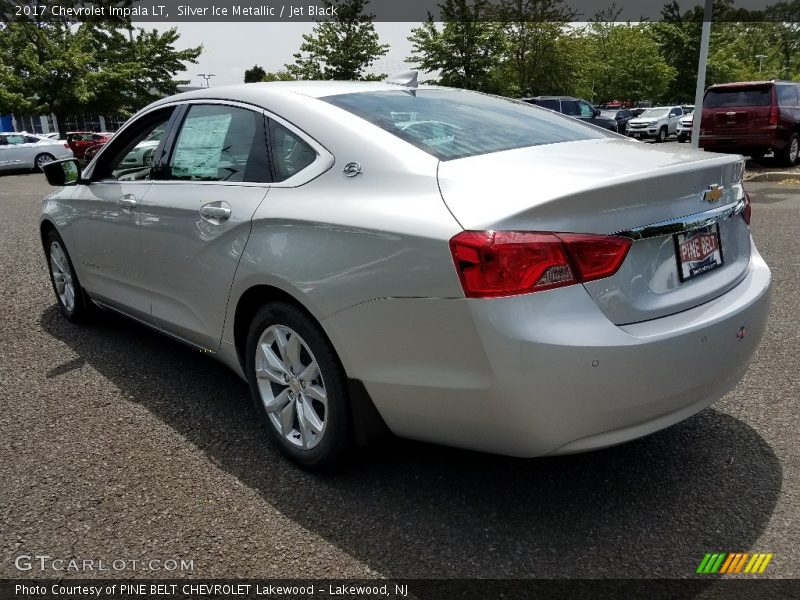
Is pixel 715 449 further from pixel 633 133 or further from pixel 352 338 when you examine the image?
pixel 633 133

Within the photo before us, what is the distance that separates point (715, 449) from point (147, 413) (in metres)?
2.73

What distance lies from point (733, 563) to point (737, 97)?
14846 millimetres

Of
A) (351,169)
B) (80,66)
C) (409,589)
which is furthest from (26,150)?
(409,589)

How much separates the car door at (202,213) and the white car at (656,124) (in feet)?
93.3

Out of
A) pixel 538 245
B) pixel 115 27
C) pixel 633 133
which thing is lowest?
pixel 633 133

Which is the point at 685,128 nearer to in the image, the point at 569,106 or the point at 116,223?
the point at 569,106

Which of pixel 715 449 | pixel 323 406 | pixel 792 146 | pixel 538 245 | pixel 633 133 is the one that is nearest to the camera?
pixel 538 245

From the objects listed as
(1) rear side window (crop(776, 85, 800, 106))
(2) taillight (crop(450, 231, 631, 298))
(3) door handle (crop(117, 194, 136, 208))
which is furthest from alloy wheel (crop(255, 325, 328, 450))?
(1) rear side window (crop(776, 85, 800, 106))

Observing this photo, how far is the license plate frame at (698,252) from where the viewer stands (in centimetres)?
245

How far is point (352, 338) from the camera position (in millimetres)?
2506

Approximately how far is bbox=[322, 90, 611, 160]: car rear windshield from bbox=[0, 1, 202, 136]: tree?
32858 millimetres

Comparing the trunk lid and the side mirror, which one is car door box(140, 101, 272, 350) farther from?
the side mirror

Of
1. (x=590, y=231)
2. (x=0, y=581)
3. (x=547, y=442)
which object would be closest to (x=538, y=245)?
(x=590, y=231)

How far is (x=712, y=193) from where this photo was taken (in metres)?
2.58
